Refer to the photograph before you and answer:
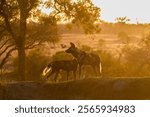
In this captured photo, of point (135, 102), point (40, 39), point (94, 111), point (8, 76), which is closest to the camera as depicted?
point (94, 111)

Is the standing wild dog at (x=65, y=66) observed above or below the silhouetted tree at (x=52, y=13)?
below

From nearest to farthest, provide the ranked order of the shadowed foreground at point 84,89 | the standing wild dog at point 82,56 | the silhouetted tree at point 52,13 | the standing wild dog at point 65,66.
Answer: the shadowed foreground at point 84,89 < the standing wild dog at point 82,56 < the standing wild dog at point 65,66 < the silhouetted tree at point 52,13

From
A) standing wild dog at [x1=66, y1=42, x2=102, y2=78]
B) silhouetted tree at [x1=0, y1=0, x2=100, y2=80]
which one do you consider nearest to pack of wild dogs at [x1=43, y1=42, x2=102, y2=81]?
standing wild dog at [x1=66, y1=42, x2=102, y2=78]

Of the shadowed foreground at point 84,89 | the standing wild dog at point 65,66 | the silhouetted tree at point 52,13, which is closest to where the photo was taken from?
the shadowed foreground at point 84,89

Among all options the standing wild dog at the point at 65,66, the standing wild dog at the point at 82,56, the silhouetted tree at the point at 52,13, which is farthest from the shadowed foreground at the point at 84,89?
the silhouetted tree at the point at 52,13

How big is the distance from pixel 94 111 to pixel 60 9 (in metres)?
28.8

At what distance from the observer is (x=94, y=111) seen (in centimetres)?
1914

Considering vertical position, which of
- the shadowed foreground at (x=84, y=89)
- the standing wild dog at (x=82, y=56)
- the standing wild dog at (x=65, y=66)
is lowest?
the shadowed foreground at (x=84, y=89)

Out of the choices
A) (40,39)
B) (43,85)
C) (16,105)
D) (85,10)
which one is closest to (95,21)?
(85,10)

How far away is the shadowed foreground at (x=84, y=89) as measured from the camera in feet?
95.9

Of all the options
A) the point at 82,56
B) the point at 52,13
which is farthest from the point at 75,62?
the point at 52,13

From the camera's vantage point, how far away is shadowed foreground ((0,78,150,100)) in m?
29.2

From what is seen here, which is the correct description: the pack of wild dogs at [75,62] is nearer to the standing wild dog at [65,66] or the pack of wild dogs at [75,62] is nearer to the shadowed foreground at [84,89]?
the standing wild dog at [65,66]

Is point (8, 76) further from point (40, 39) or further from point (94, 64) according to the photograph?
point (94, 64)
